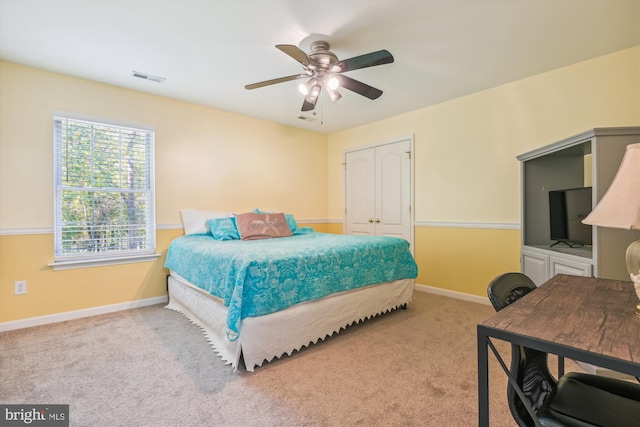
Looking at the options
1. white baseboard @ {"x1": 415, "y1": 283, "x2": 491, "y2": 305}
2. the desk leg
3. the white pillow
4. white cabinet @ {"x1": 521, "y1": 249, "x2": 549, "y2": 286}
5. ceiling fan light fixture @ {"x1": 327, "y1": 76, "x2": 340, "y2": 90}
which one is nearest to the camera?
the desk leg

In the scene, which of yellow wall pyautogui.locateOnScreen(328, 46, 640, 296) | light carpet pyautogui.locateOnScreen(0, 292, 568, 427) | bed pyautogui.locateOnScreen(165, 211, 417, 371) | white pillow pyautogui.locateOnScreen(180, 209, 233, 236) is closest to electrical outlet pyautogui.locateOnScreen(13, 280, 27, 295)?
light carpet pyautogui.locateOnScreen(0, 292, 568, 427)

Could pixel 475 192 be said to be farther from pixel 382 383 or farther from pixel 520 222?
pixel 382 383

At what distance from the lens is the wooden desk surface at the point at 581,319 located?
773mm

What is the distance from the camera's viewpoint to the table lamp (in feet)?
3.32

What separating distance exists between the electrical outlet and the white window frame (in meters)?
0.26

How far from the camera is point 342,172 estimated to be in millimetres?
5188

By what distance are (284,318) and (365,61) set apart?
6.51 feet

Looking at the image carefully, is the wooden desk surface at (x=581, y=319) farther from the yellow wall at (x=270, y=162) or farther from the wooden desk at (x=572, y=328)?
the yellow wall at (x=270, y=162)

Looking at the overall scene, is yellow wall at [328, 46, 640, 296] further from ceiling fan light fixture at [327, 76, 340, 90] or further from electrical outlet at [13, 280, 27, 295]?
electrical outlet at [13, 280, 27, 295]

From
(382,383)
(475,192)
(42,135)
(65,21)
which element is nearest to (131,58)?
(65,21)

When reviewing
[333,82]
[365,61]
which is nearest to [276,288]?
[333,82]

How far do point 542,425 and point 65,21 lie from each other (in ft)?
11.4

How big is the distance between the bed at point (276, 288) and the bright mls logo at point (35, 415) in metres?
0.90

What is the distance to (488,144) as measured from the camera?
3.46m
